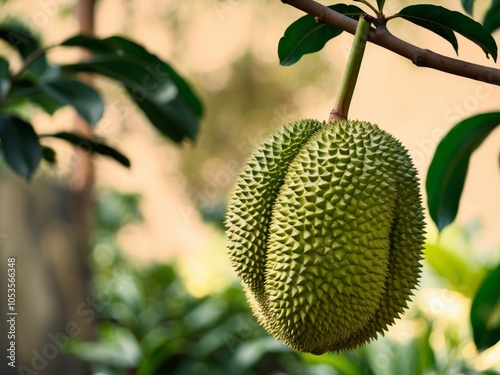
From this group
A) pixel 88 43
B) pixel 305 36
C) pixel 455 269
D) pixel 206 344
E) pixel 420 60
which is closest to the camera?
pixel 420 60

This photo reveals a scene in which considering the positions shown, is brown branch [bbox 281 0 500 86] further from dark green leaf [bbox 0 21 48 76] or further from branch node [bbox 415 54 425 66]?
dark green leaf [bbox 0 21 48 76]

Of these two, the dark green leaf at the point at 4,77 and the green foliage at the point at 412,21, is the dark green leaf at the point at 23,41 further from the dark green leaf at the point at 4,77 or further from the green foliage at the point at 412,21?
the green foliage at the point at 412,21

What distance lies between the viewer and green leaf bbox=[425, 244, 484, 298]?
240 cm

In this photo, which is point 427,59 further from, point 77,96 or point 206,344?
point 206,344

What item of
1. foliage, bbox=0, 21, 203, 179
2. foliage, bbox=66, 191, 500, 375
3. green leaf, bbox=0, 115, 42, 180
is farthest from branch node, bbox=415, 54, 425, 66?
foliage, bbox=66, 191, 500, 375

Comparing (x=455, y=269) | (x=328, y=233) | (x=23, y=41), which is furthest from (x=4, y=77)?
(x=455, y=269)

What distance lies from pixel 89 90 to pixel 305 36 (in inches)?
21.3

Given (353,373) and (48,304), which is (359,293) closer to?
(353,373)

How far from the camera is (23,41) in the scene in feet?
4.03

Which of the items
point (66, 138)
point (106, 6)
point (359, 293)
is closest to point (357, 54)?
point (359, 293)

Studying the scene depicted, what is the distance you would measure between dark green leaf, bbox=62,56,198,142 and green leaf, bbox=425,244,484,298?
1.38 m

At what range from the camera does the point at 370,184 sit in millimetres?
655

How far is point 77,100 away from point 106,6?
598cm

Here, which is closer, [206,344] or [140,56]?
[140,56]
